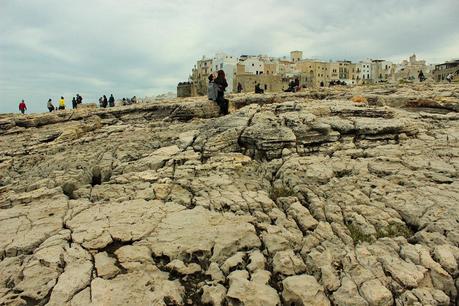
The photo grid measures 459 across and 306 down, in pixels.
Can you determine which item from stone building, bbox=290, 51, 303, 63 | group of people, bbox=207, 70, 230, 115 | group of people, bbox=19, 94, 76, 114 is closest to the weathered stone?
group of people, bbox=207, 70, 230, 115

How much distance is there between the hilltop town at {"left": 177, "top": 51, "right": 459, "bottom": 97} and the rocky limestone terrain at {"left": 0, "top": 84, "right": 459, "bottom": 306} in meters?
58.3

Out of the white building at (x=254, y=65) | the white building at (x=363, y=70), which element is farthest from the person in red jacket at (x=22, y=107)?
the white building at (x=363, y=70)

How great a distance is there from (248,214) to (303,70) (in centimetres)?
12638

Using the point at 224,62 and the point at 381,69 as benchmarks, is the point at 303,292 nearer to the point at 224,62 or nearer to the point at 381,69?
the point at 224,62

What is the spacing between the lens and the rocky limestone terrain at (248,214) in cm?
821

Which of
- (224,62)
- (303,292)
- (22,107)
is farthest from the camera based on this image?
(224,62)

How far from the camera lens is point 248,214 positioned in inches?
436

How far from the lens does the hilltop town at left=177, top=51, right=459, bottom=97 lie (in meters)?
82.7

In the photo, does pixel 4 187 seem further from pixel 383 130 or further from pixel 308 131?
pixel 383 130

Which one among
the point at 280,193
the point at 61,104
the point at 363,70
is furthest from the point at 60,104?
the point at 363,70

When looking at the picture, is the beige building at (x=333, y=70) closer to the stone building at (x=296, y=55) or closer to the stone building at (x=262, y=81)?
the stone building at (x=296, y=55)

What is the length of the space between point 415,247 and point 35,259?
9.91m

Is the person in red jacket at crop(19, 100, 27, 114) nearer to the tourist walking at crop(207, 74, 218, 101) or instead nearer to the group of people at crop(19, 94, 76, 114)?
the group of people at crop(19, 94, 76, 114)

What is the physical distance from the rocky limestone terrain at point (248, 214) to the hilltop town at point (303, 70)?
58322 mm
